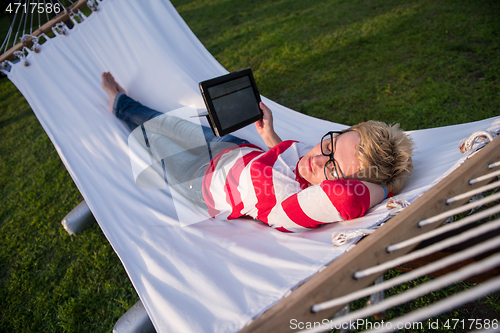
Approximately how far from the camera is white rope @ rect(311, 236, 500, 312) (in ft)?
1.73

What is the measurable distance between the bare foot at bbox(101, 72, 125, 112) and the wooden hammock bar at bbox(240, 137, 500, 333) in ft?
6.88

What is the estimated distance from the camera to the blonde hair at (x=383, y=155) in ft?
3.74

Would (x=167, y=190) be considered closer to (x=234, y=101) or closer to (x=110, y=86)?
(x=234, y=101)

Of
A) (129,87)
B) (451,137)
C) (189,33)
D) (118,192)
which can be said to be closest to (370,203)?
(451,137)

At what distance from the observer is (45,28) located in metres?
2.32

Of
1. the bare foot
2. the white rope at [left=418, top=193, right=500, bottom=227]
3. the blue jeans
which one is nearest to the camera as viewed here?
the white rope at [left=418, top=193, right=500, bottom=227]

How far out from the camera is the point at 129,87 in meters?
2.37

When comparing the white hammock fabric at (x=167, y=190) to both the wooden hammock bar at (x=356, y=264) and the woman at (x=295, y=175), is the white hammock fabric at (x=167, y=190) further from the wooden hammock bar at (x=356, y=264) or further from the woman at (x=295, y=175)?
the wooden hammock bar at (x=356, y=264)

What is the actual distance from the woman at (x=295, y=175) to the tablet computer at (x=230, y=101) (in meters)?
0.12

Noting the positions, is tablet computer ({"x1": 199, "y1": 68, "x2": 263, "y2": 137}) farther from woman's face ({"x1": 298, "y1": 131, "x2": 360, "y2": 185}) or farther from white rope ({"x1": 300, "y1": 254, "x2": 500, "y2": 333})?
white rope ({"x1": 300, "y1": 254, "x2": 500, "y2": 333})

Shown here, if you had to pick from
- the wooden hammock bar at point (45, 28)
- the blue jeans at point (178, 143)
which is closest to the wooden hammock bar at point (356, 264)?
the blue jeans at point (178, 143)

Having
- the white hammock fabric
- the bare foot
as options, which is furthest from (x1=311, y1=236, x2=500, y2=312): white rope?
the bare foot

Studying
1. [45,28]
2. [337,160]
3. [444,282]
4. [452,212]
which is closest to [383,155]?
[337,160]

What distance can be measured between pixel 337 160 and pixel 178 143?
48.3 inches
